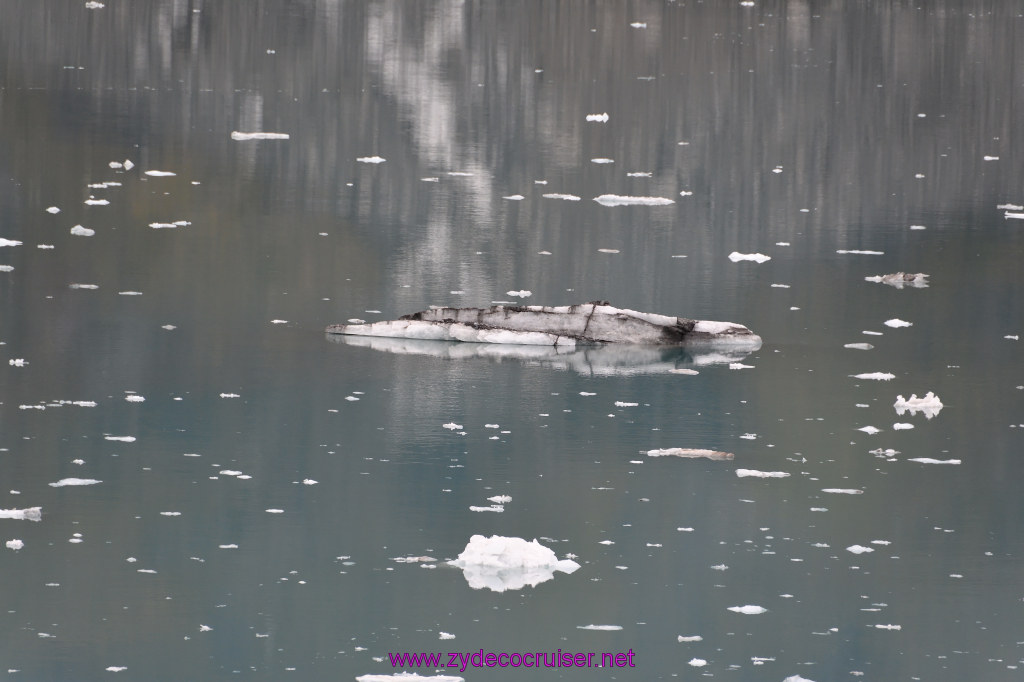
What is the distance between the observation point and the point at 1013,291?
13445 mm

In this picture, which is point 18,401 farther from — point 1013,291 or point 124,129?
point 124,129

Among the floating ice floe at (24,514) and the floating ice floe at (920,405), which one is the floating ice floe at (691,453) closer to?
the floating ice floe at (920,405)

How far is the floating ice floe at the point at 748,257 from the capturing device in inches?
558

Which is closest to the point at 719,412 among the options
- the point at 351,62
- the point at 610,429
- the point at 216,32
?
the point at 610,429

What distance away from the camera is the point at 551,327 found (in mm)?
10898

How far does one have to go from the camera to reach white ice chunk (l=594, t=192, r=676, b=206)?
54.4 ft

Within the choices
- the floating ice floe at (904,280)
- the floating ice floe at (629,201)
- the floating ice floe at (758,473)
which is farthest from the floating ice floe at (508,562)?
the floating ice floe at (629,201)

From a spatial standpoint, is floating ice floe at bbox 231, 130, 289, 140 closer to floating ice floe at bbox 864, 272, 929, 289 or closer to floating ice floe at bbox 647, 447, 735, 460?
floating ice floe at bbox 864, 272, 929, 289

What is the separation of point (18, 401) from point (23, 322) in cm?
205

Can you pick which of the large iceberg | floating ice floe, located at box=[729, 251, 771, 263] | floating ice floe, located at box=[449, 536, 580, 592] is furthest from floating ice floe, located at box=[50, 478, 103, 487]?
floating ice floe, located at box=[729, 251, 771, 263]

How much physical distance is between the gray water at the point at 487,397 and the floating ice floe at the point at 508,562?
0.08 meters

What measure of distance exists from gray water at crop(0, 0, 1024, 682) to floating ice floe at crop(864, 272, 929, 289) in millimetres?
112

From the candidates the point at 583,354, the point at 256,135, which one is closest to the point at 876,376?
the point at 583,354

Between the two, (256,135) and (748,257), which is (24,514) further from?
(256,135)
